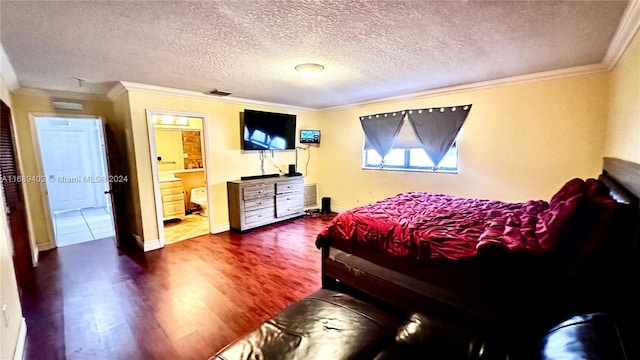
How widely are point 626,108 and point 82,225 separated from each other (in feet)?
25.7

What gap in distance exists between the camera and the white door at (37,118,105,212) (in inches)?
231

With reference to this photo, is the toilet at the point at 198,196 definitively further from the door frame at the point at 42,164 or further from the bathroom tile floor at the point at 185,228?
the door frame at the point at 42,164

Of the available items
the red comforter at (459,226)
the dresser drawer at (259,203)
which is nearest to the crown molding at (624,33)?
the red comforter at (459,226)

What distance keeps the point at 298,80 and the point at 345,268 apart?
237cm

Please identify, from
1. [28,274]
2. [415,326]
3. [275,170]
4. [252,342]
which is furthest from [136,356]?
[275,170]

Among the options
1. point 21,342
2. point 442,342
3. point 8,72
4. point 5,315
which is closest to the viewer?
point 442,342

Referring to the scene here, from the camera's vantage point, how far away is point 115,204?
154 inches

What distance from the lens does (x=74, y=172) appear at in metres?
6.21

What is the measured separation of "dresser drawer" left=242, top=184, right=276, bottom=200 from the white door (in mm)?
4133

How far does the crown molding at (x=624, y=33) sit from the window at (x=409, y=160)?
5.99 ft

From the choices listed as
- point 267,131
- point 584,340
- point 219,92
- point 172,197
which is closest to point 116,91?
point 219,92

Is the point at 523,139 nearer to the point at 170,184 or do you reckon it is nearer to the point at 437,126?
the point at 437,126

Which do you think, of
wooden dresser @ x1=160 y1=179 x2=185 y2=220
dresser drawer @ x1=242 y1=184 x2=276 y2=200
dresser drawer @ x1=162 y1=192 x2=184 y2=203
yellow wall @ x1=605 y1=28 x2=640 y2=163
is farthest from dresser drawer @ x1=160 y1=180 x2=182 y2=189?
yellow wall @ x1=605 y1=28 x2=640 y2=163

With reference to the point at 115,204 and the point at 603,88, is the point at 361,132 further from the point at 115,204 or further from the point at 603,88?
the point at 115,204
